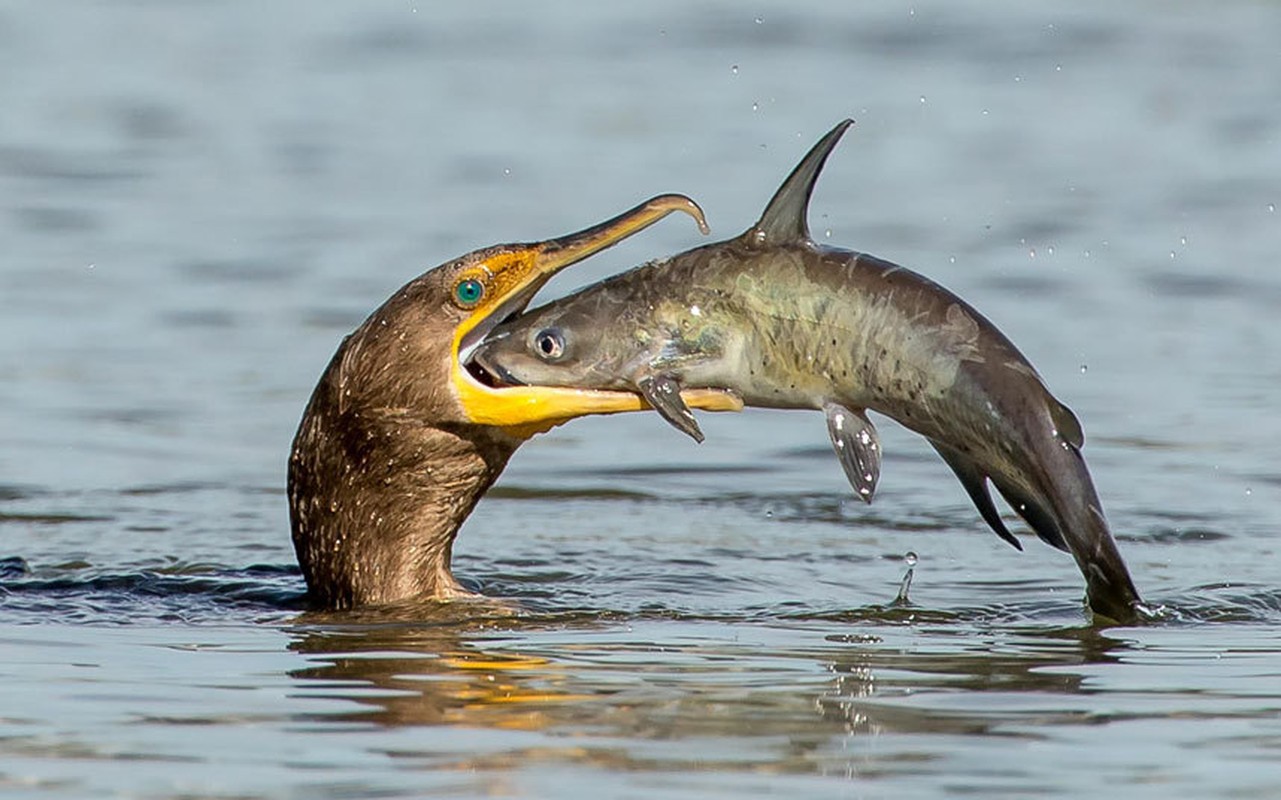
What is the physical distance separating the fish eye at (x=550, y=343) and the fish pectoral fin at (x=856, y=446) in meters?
0.66

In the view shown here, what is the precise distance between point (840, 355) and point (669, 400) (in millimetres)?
414

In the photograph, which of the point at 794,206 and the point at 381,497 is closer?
the point at 794,206

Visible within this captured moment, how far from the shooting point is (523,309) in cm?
791

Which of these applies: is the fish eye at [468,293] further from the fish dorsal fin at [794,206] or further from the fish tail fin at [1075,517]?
the fish tail fin at [1075,517]

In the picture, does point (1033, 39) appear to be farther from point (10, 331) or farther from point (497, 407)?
point (497, 407)

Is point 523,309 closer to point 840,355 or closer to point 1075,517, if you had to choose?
point 840,355

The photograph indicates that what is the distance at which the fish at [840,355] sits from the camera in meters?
6.92

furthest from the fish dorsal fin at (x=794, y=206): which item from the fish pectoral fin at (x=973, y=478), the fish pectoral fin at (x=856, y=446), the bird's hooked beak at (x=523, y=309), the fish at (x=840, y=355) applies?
the fish pectoral fin at (x=973, y=478)

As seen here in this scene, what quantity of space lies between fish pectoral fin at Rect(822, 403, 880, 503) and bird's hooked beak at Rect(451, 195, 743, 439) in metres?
0.27

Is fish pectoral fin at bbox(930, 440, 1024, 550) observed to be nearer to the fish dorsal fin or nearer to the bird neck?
the fish dorsal fin

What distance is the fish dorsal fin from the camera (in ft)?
22.8

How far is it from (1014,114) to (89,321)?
22.5ft

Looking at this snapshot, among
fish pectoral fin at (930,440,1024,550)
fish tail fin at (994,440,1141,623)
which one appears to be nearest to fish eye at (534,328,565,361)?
fish pectoral fin at (930,440,1024,550)

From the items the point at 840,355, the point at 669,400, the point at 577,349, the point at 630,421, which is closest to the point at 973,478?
the point at 840,355
